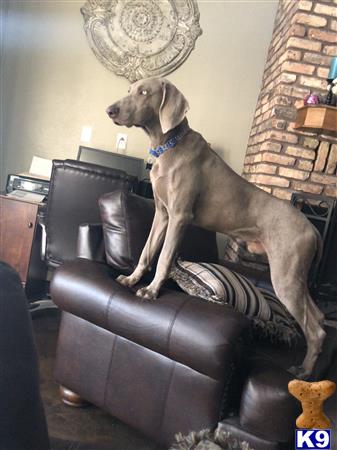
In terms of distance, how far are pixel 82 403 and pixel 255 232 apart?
41.0 inches

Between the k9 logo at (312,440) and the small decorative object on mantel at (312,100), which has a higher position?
the small decorative object on mantel at (312,100)

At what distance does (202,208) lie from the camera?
169cm

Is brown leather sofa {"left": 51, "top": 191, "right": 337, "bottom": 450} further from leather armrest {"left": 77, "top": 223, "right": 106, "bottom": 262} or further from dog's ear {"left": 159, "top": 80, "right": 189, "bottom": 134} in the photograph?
dog's ear {"left": 159, "top": 80, "right": 189, "bottom": 134}

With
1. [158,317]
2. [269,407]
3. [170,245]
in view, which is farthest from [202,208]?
[269,407]

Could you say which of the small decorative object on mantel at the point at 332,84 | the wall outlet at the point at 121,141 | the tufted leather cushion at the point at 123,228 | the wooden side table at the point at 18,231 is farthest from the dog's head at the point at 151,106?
the wall outlet at the point at 121,141

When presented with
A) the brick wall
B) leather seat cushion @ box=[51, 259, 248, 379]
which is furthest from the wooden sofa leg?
the brick wall

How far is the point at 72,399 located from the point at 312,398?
1.04 meters

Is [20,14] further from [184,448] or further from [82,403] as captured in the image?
[184,448]

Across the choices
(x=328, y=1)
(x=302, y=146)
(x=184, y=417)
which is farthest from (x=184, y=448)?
(x=328, y=1)

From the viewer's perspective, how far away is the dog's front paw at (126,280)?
1536 mm

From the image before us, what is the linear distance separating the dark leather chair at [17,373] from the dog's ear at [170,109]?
1.14 metres

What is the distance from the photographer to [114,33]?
11.1 feet

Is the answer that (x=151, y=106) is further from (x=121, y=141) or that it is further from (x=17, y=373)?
(x=121, y=141)

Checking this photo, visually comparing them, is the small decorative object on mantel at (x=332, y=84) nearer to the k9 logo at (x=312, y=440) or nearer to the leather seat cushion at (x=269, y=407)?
the leather seat cushion at (x=269, y=407)
